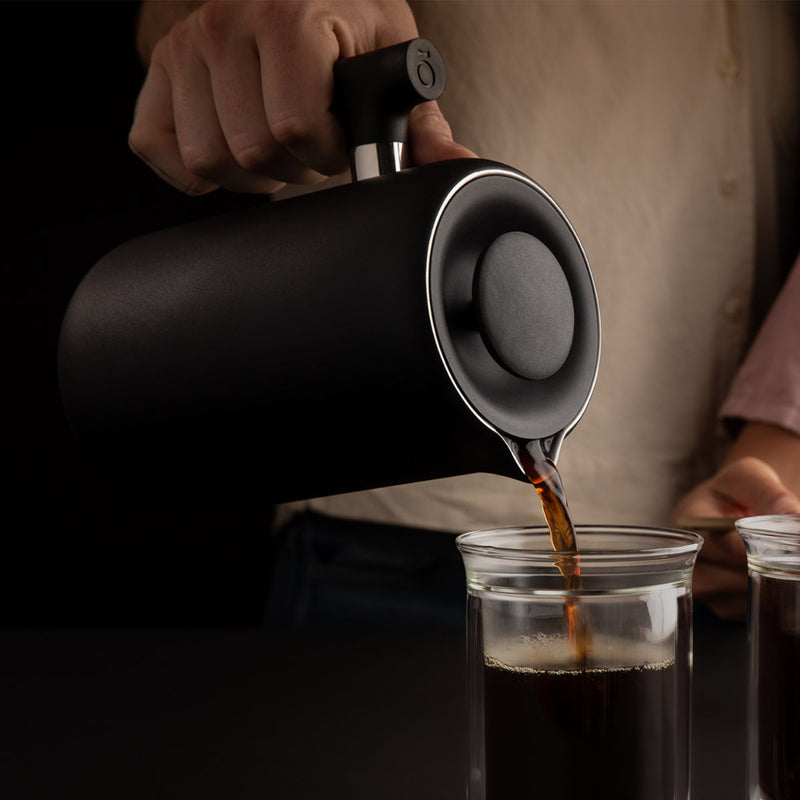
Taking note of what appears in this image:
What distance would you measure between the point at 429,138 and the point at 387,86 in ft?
0.17

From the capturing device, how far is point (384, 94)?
0.52 meters

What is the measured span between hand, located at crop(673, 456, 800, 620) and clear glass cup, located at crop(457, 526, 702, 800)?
1.01ft

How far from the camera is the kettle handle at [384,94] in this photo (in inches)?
20.1

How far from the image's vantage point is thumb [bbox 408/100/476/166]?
552 mm

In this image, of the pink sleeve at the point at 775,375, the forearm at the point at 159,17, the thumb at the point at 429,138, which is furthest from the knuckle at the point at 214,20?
the pink sleeve at the point at 775,375

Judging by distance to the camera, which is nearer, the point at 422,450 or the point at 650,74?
the point at 422,450

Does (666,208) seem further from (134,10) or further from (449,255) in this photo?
(134,10)

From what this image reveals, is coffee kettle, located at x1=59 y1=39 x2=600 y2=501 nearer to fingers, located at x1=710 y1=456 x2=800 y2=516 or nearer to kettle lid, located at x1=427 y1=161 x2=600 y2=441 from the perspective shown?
kettle lid, located at x1=427 y1=161 x2=600 y2=441

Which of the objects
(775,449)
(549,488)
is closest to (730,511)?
(775,449)

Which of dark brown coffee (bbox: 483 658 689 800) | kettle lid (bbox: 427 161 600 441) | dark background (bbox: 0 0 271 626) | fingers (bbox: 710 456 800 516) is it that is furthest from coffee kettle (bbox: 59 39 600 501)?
dark background (bbox: 0 0 271 626)

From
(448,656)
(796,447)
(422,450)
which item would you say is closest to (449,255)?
(422,450)

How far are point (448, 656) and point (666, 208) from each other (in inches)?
21.8

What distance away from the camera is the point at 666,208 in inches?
42.1

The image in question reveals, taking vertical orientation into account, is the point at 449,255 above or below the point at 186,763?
above
